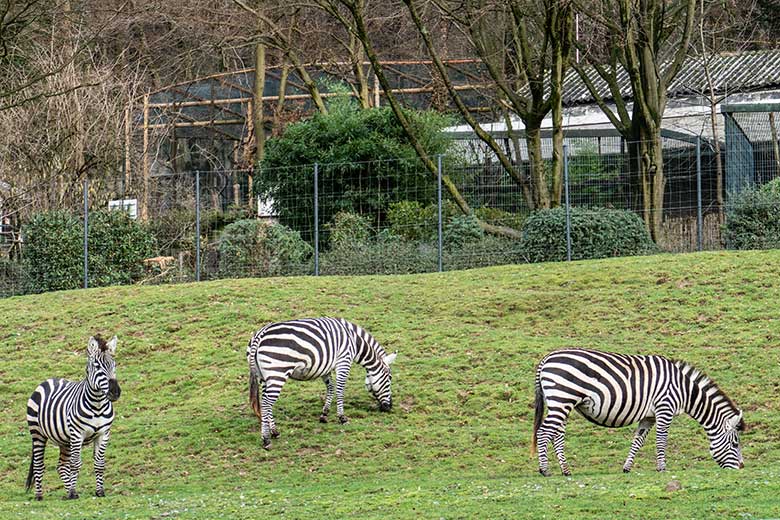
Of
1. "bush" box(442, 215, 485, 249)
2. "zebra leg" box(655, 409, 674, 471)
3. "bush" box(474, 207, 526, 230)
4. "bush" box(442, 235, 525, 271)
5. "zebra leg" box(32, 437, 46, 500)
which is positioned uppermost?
"bush" box(474, 207, 526, 230)

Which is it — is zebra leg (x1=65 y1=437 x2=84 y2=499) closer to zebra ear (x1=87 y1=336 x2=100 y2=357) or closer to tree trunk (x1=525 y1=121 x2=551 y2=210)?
zebra ear (x1=87 y1=336 x2=100 y2=357)

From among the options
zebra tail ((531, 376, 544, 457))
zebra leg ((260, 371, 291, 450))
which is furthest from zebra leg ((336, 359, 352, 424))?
zebra tail ((531, 376, 544, 457))

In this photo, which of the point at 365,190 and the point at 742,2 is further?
the point at 742,2

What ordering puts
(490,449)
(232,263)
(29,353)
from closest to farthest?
1. (490,449)
2. (29,353)
3. (232,263)

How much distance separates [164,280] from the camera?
28.7m

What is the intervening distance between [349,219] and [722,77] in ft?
54.1

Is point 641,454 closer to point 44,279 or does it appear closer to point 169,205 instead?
point 44,279

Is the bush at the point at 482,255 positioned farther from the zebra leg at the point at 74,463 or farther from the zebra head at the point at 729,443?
the zebra leg at the point at 74,463

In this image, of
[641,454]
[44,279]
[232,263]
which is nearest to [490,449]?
[641,454]

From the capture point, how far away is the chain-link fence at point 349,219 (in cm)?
2814

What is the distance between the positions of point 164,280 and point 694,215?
1239 centimetres

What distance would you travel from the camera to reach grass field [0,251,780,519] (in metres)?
12.0

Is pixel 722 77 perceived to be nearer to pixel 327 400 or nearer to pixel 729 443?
pixel 327 400

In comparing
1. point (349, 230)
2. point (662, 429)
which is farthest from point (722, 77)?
point (662, 429)
